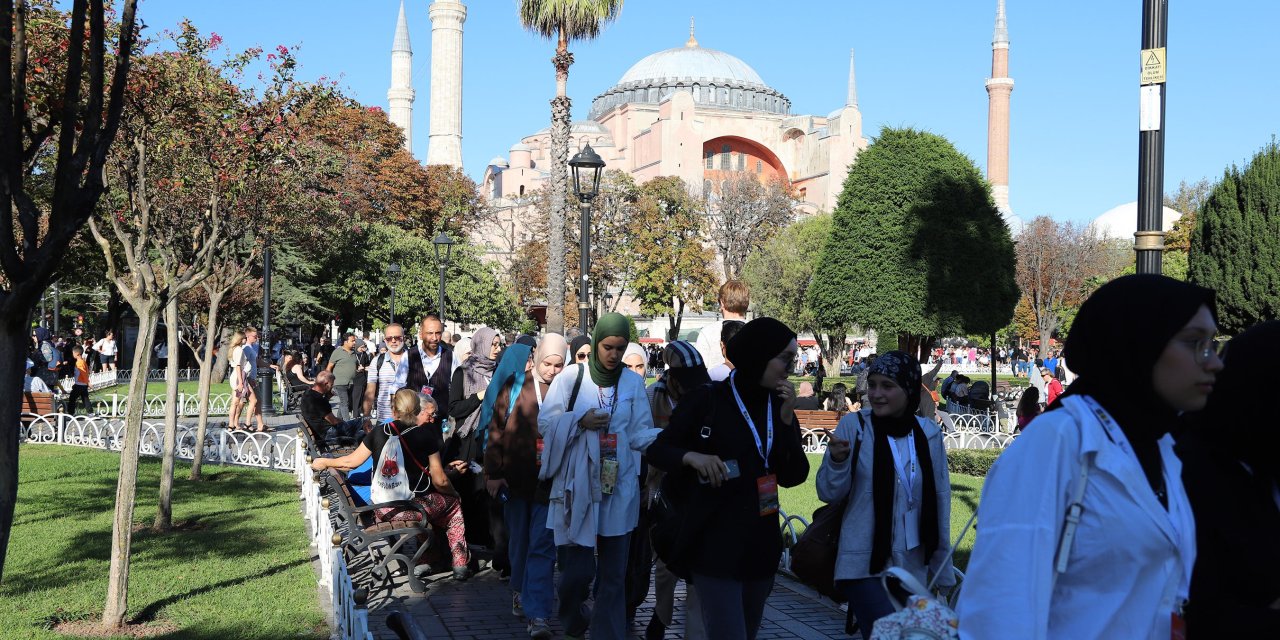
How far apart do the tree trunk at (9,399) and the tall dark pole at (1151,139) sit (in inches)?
217

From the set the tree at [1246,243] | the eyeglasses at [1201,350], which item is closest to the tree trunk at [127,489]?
the eyeglasses at [1201,350]

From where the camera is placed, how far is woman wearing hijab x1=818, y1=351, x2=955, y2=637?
4492 mm

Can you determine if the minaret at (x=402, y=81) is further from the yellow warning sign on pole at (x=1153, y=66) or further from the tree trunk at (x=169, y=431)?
the yellow warning sign on pole at (x=1153, y=66)

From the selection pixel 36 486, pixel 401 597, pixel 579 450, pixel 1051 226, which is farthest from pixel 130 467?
pixel 1051 226

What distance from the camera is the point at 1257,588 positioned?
236cm

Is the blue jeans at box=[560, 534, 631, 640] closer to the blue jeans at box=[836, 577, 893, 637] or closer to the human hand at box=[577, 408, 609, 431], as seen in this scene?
the human hand at box=[577, 408, 609, 431]

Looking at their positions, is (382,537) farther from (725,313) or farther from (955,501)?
(955,501)

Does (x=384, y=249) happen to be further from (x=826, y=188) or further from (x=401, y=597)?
(x=826, y=188)

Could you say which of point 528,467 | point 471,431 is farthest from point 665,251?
point 528,467

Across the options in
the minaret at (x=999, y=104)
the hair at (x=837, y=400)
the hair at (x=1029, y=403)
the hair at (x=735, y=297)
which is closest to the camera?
the hair at (x=735, y=297)

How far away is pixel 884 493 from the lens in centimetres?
450

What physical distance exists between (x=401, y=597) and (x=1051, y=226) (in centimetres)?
5383

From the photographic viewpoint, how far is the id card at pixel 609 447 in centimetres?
553

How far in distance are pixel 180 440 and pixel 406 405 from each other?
9.01 metres
